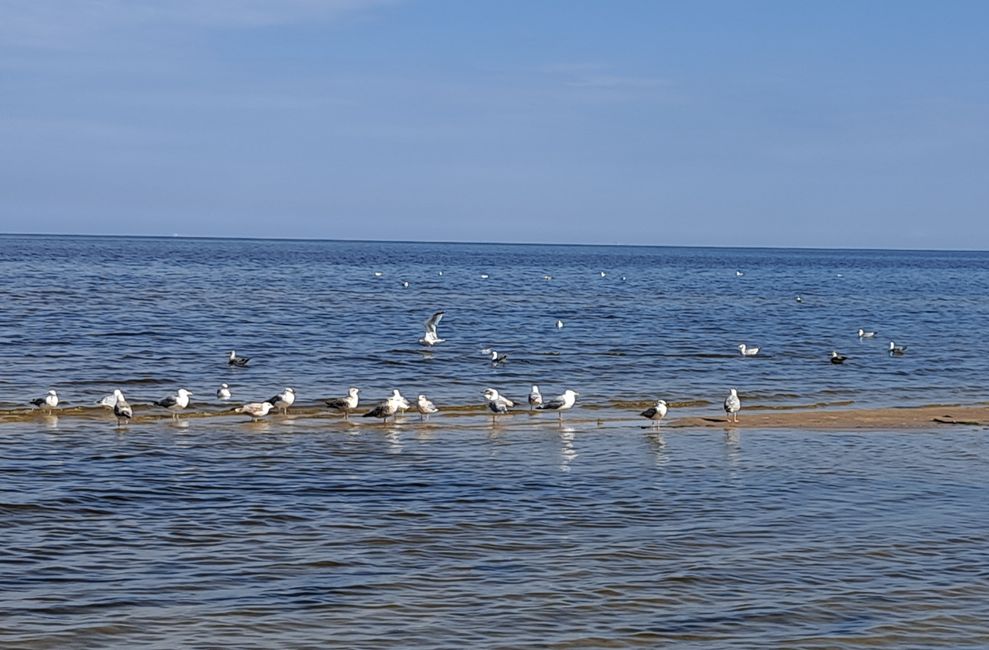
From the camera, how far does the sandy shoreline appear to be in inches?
811

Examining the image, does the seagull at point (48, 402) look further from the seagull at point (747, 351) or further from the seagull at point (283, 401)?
the seagull at point (747, 351)

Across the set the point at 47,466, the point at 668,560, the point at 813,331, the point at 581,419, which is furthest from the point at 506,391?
the point at 813,331

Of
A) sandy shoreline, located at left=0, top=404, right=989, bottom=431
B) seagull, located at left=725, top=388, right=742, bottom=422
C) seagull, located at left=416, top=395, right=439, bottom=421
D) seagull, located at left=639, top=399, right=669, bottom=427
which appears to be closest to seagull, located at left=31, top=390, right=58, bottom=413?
sandy shoreline, located at left=0, top=404, right=989, bottom=431

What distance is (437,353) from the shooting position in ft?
114

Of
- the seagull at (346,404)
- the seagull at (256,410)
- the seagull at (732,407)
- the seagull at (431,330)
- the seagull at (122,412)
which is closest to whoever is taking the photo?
the seagull at (122,412)

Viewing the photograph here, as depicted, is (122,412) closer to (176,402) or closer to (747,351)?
(176,402)

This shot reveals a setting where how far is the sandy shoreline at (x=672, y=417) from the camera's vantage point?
67.6ft

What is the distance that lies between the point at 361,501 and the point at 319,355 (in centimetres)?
1858

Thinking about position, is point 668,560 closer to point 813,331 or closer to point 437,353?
point 437,353

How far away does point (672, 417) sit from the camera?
22000mm

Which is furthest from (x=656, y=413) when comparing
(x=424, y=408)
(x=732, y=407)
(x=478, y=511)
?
(x=478, y=511)

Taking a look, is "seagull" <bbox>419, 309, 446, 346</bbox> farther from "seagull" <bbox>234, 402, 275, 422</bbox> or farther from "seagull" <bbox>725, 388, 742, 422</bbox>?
"seagull" <bbox>725, 388, 742, 422</bbox>

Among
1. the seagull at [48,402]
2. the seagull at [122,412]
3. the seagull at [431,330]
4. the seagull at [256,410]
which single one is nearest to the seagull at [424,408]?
the seagull at [256,410]

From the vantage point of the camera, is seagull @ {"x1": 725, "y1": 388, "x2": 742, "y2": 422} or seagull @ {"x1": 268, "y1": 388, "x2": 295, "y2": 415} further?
seagull @ {"x1": 268, "y1": 388, "x2": 295, "y2": 415}
